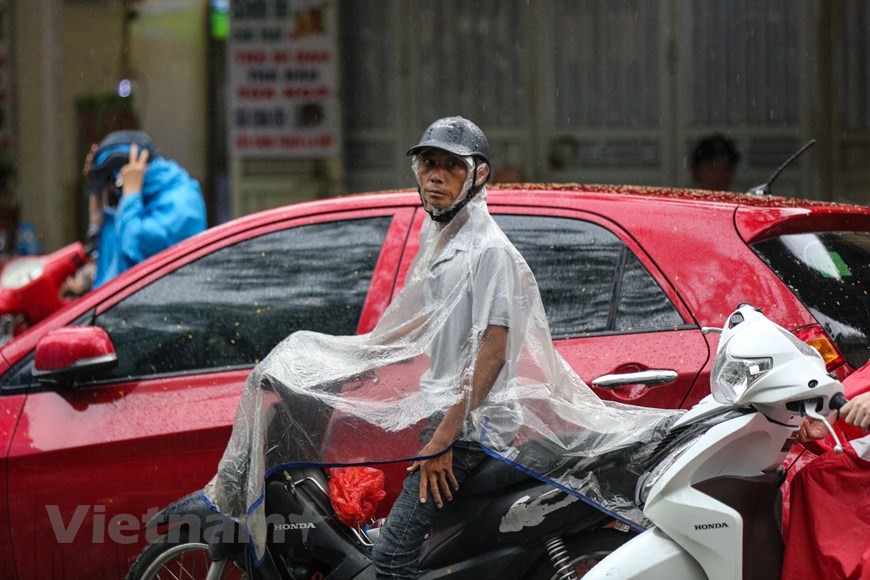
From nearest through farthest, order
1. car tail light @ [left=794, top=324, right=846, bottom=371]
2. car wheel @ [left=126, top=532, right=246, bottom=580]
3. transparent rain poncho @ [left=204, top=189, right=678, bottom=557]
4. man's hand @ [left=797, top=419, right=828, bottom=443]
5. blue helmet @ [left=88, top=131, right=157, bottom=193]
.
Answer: man's hand @ [left=797, top=419, right=828, bottom=443], transparent rain poncho @ [left=204, top=189, right=678, bottom=557], car tail light @ [left=794, top=324, right=846, bottom=371], car wheel @ [left=126, top=532, right=246, bottom=580], blue helmet @ [left=88, top=131, right=157, bottom=193]

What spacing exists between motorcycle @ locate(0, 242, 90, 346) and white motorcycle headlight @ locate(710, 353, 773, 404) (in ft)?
11.5

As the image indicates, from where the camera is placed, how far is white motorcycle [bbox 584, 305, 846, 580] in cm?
294

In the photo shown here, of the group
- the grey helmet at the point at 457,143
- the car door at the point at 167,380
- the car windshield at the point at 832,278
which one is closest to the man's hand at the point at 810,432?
the car windshield at the point at 832,278

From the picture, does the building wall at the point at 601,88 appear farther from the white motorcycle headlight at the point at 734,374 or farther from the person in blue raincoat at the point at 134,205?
the white motorcycle headlight at the point at 734,374

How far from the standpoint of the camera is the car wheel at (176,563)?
3.79m

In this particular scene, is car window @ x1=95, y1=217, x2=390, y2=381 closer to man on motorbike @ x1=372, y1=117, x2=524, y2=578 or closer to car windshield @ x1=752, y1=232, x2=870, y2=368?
man on motorbike @ x1=372, y1=117, x2=524, y2=578

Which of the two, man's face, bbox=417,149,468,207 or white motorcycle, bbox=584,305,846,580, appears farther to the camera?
man's face, bbox=417,149,468,207

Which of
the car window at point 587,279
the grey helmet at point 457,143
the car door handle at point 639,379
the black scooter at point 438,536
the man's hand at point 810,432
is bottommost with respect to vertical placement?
the black scooter at point 438,536

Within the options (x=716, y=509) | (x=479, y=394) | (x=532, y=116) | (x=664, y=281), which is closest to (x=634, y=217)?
(x=664, y=281)

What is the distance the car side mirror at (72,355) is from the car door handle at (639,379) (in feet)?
5.15

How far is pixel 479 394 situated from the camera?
3.32 metres

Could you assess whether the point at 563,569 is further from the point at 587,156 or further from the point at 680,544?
the point at 587,156

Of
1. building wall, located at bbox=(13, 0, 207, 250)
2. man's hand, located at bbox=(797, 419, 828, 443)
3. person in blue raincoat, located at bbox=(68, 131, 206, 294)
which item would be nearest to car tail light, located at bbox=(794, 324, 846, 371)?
man's hand, located at bbox=(797, 419, 828, 443)

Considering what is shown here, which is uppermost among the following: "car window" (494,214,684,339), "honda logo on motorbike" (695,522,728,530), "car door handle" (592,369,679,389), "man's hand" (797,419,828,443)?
"car window" (494,214,684,339)
